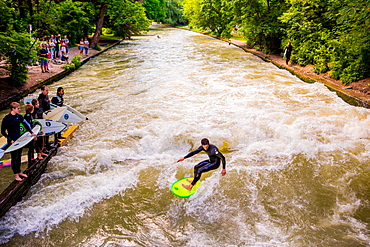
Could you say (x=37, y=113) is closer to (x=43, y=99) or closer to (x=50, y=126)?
(x=50, y=126)

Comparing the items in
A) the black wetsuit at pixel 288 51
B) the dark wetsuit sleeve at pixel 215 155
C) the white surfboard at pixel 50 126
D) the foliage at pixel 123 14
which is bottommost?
the white surfboard at pixel 50 126

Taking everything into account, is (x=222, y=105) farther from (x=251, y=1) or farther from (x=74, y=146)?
(x=251, y=1)

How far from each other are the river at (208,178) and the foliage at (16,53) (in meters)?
2.85

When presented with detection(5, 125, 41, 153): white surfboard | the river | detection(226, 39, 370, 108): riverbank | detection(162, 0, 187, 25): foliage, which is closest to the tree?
detection(226, 39, 370, 108): riverbank

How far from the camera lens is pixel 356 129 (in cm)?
937

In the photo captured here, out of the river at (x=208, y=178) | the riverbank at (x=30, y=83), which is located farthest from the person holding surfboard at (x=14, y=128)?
the riverbank at (x=30, y=83)

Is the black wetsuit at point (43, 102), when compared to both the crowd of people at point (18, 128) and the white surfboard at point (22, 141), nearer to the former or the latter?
the crowd of people at point (18, 128)

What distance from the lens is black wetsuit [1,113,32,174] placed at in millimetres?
5902

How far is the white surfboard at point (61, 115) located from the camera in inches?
304

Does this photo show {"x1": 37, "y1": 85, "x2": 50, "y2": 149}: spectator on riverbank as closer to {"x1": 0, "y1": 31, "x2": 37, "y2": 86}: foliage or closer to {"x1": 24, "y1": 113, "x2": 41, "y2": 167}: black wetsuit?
{"x1": 24, "y1": 113, "x2": 41, "y2": 167}: black wetsuit

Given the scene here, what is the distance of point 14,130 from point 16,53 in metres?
8.38

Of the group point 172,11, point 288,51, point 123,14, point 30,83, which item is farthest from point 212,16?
point 172,11

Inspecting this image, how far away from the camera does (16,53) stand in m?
12.6

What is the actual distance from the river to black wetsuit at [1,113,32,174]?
2.70ft
